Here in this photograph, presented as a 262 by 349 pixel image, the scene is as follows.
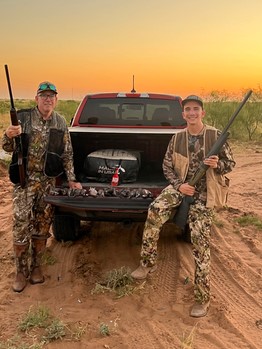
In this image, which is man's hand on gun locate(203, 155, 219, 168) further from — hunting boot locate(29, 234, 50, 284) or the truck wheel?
the truck wheel

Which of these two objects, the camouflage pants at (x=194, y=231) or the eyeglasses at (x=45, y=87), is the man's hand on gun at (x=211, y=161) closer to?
the camouflage pants at (x=194, y=231)

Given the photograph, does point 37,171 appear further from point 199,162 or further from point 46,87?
point 199,162

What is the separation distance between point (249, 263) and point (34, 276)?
8.09 feet

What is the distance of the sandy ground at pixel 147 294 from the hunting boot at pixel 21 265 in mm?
84

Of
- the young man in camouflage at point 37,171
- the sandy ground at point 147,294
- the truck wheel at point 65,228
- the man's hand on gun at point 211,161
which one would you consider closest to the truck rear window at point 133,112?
the sandy ground at point 147,294

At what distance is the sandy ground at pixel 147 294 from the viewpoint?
3.48 metres

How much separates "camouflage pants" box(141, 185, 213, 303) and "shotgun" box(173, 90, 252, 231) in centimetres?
5

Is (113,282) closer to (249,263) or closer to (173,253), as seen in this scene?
(173,253)

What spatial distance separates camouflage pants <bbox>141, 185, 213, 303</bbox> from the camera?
12.7ft

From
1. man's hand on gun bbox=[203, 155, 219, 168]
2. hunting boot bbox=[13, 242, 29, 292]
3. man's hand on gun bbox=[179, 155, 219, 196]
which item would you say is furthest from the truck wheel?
man's hand on gun bbox=[203, 155, 219, 168]

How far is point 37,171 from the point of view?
14.3 ft

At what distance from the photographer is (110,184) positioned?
5.02 metres

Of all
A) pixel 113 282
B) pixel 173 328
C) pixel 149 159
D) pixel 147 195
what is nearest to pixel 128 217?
pixel 147 195

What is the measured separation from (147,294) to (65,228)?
63.2 inches
